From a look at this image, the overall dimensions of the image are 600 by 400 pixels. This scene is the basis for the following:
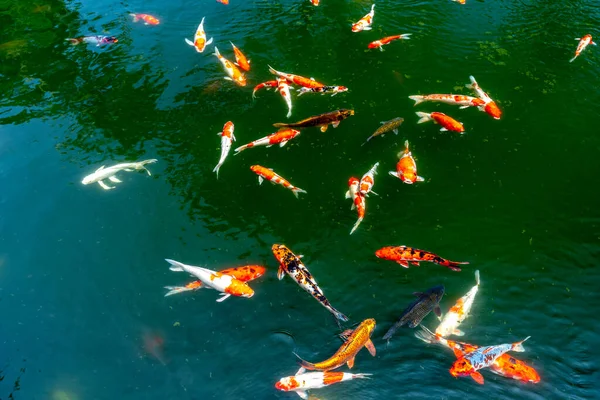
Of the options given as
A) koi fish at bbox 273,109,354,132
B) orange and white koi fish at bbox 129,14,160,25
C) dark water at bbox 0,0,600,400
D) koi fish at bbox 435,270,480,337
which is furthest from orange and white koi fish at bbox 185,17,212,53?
koi fish at bbox 435,270,480,337

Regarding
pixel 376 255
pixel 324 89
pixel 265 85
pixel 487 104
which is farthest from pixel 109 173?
pixel 487 104

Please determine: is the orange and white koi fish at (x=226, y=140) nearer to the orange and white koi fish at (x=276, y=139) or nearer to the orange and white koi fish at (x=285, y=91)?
the orange and white koi fish at (x=276, y=139)

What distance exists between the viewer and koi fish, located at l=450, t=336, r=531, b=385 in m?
7.85

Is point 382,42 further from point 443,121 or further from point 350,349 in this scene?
point 350,349

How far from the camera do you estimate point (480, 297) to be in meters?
9.14

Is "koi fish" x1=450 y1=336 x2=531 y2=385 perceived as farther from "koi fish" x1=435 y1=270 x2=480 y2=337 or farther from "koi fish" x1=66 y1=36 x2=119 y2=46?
"koi fish" x1=66 y1=36 x2=119 y2=46

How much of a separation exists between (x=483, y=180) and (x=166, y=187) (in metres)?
8.34

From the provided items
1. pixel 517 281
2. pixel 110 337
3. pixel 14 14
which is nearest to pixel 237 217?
pixel 110 337

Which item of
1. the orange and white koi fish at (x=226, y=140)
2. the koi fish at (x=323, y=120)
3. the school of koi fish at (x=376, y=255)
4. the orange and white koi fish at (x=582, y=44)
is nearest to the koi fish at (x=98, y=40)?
the school of koi fish at (x=376, y=255)

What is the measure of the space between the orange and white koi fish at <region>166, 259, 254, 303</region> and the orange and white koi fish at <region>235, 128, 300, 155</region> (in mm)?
4027

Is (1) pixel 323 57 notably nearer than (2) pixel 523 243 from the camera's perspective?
No

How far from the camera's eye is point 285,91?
504 inches

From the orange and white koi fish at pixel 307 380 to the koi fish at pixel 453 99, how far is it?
8.22 m

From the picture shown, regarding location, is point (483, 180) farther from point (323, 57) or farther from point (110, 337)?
point (110, 337)
